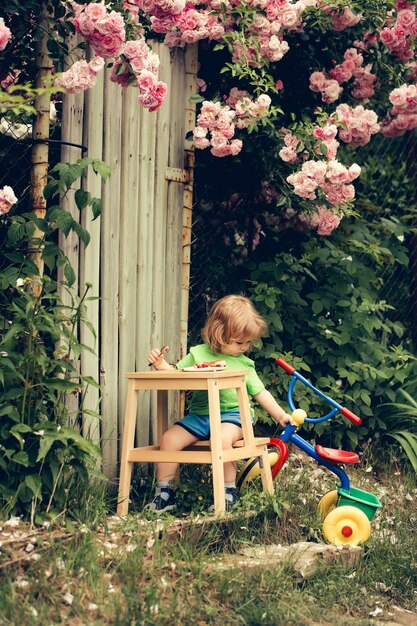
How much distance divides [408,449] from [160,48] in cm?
278

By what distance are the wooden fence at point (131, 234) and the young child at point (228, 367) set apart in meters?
0.23

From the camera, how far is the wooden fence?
15.9 feet

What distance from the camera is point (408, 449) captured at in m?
6.16

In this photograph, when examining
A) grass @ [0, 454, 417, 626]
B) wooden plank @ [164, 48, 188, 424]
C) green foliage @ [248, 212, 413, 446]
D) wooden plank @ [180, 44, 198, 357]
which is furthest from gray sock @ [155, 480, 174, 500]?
green foliage @ [248, 212, 413, 446]

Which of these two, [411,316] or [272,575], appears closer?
[272,575]

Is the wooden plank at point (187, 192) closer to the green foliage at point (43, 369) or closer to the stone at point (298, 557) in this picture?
the green foliage at point (43, 369)

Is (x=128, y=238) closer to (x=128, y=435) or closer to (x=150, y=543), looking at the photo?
(x=128, y=435)

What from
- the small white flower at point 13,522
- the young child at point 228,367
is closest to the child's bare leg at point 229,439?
the young child at point 228,367

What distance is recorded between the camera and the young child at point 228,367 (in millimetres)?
4914

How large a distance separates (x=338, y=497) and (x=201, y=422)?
2.48 feet

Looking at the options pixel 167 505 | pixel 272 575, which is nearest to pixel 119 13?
pixel 167 505

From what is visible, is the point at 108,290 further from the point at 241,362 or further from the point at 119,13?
the point at 119,13

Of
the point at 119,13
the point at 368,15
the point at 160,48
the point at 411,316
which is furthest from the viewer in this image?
the point at 411,316

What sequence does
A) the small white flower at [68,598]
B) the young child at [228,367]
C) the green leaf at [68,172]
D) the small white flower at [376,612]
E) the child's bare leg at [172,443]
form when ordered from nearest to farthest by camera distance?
the small white flower at [68,598]
the small white flower at [376,612]
the green leaf at [68,172]
the child's bare leg at [172,443]
the young child at [228,367]
